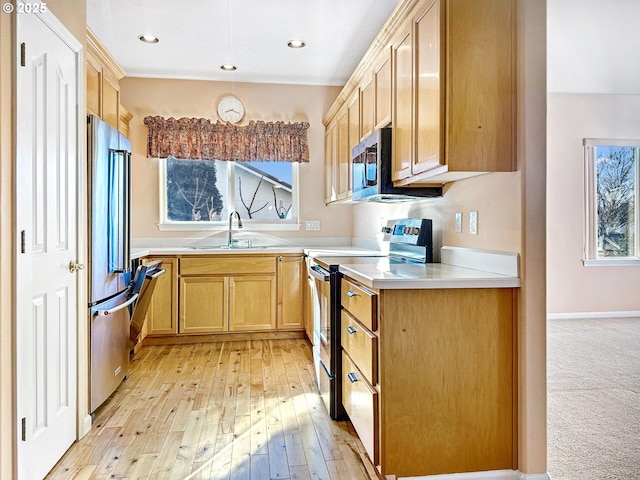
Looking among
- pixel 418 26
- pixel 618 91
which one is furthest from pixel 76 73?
pixel 618 91

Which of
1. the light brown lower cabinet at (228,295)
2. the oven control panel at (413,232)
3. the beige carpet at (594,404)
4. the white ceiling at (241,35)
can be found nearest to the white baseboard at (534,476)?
the beige carpet at (594,404)

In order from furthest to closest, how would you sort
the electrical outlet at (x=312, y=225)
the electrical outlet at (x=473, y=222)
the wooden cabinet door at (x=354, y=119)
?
the electrical outlet at (x=312, y=225) → the wooden cabinet door at (x=354, y=119) → the electrical outlet at (x=473, y=222)

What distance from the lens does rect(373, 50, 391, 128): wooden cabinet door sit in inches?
106

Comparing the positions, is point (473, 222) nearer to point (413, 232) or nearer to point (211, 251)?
point (413, 232)

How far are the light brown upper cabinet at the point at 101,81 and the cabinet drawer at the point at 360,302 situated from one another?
5.99ft

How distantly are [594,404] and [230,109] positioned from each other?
4084 millimetres

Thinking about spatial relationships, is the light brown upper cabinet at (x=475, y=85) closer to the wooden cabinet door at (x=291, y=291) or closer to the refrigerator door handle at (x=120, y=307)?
the refrigerator door handle at (x=120, y=307)

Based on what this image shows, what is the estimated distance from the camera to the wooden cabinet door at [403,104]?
2.28 metres

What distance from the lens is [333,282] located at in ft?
8.41

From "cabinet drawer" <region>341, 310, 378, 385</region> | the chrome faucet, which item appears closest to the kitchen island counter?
"cabinet drawer" <region>341, 310, 378, 385</region>

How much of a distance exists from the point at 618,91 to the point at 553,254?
202 cm

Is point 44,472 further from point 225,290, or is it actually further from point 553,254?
point 553,254

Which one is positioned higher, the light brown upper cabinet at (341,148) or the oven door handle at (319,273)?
the light brown upper cabinet at (341,148)

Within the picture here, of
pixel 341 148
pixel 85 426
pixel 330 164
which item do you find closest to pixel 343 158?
pixel 341 148
